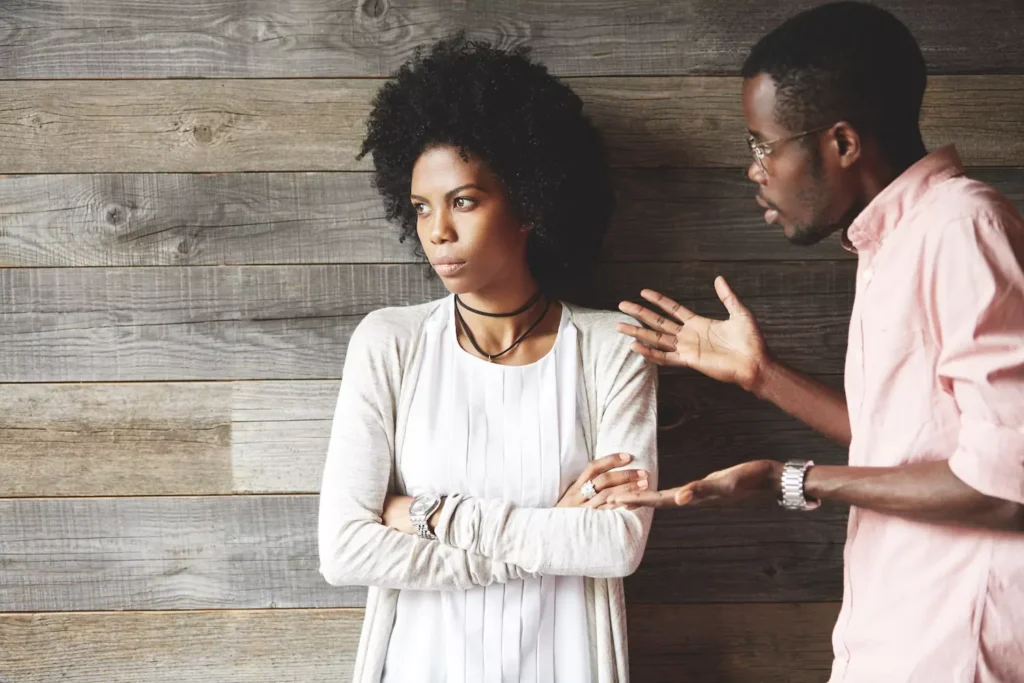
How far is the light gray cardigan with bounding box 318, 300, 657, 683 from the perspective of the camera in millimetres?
1446

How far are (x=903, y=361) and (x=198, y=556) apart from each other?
1455 mm

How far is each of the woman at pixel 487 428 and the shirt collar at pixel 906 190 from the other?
53cm

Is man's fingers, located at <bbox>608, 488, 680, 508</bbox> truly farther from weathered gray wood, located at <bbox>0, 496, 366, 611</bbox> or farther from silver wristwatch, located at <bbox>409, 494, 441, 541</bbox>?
weathered gray wood, located at <bbox>0, 496, 366, 611</bbox>

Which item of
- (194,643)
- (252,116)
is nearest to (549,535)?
(194,643)

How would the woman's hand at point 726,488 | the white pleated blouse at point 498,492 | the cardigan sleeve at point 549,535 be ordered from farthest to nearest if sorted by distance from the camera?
the white pleated blouse at point 498,492 → the cardigan sleeve at point 549,535 → the woman's hand at point 726,488

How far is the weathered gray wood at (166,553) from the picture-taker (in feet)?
6.02

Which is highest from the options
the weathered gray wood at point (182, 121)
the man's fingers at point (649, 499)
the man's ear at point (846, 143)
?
the weathered gray wood at point (182, 121)

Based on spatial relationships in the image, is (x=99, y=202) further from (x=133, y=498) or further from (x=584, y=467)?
(x=584, y=467)

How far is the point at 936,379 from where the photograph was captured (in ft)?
3.64

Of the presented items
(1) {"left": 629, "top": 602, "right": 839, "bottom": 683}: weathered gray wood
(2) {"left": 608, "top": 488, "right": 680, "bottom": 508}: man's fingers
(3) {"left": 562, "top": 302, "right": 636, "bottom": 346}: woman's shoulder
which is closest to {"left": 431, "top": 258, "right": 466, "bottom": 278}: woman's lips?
(3) {"left": 562, "top": 302, "right": 636, "bottom": 346}: woman's shoulder

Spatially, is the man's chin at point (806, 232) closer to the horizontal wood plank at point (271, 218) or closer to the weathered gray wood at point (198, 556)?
the horizontal wood plank at point (271, 218)

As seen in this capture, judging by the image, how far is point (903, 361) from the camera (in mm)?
1134

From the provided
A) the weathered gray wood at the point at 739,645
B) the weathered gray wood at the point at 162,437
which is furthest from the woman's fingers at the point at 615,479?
the weathered gray wood at the point at 162,437

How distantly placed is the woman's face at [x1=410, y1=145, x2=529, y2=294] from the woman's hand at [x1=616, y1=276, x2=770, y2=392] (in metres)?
0.26
